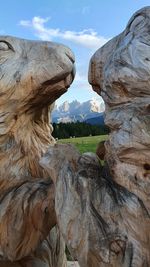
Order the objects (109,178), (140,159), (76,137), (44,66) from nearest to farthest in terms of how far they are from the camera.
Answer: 1. (140,159)
2. (109,178)
3. (44,66)
4. (76,137)

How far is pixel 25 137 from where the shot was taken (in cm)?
197

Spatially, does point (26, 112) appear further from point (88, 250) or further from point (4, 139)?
point (88, 250)

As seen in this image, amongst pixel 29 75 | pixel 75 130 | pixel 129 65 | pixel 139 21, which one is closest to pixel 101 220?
pixel 129 65

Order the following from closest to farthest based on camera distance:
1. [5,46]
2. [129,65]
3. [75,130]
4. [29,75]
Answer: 1. [129,65]
2. [29,75]
3. [5,46]
4. [75,130]

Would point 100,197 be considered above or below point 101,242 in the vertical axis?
above

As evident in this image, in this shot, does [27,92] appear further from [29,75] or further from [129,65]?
[129,65]

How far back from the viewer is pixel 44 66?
5.99ft

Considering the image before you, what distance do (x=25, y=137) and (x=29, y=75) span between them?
281mm

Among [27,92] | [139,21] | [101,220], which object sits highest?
[139,21]

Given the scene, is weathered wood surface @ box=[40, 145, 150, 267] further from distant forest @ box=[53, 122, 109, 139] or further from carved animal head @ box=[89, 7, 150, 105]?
distant forest @ box=[53, 122, 109, 139]

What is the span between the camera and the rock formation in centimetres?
130

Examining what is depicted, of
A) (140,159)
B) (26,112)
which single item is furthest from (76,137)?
(140,159)

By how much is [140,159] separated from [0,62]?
823mm

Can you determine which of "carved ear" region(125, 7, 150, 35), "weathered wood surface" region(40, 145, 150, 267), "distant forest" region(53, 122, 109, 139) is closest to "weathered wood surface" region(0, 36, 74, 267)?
"weathered wood surface" region(40, 145, 150, 267)
